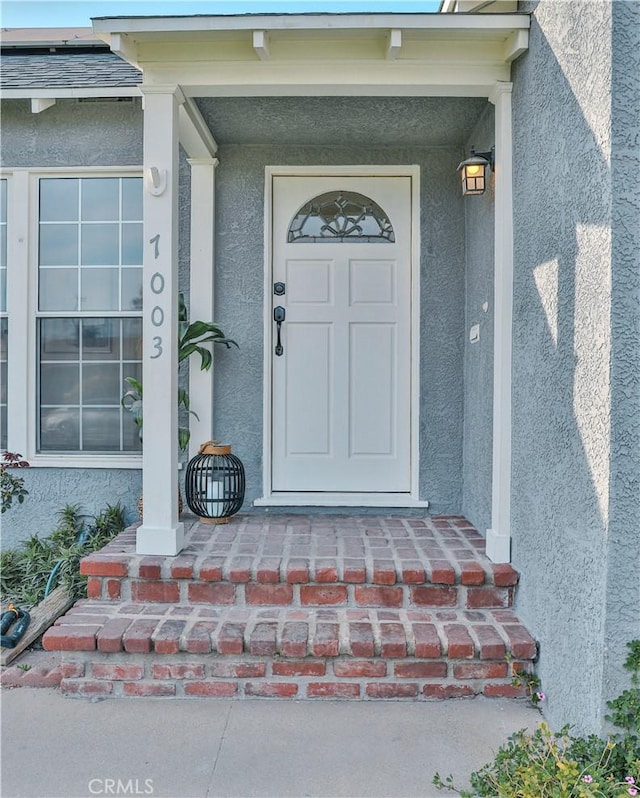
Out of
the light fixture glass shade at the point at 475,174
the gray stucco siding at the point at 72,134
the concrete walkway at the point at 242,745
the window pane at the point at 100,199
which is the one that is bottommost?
the concrete walkway at the point at 242,745

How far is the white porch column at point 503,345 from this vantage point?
2787 mm

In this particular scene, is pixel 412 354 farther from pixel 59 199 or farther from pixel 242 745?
pixel 59 199

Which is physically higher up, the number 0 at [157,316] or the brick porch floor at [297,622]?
the number 0 at [157,316]

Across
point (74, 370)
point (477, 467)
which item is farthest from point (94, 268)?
point (477, 467)

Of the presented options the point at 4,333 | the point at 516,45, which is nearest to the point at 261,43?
the point at 516,45

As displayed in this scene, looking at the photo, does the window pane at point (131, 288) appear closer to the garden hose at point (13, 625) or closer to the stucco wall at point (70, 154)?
the stucco wall at point (70, 154)

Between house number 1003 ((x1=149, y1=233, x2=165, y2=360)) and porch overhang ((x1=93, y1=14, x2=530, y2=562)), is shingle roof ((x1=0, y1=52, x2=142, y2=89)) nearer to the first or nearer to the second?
porch overhang ((x1=93, y1=14, x2=530, y2=562))

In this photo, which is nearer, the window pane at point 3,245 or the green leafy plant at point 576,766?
the green leafy plant at point 576,766

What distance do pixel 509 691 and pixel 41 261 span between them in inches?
153

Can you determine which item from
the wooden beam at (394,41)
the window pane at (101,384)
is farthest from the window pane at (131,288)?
the wooden beam at (394,41)

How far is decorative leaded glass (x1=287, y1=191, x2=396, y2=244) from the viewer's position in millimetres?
3781

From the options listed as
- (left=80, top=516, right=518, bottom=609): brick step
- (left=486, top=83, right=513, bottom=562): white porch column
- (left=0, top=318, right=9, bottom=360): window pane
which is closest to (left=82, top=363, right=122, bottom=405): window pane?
(left=0, top=318, right=9, bottom=360): window pane

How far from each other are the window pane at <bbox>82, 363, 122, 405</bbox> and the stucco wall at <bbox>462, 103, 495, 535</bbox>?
2.42 m

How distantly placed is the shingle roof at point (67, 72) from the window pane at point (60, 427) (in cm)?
216
